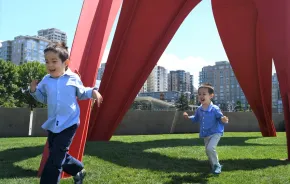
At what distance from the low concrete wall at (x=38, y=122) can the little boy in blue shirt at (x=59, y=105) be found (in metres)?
13.6

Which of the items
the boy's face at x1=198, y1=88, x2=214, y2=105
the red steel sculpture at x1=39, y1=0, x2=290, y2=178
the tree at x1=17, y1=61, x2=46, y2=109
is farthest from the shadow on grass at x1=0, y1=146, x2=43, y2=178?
the tree at x1=17, y1=61, x2=46, y2=109

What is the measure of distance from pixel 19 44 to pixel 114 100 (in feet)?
241

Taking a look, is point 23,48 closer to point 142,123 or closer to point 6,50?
point 6,50

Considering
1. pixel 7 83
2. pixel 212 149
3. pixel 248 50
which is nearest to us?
pixel 212 149

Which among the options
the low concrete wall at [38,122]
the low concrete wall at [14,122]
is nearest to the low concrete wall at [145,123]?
the low concrete wall at [38,122]

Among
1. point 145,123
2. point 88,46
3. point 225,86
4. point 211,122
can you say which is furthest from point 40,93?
point 225,86

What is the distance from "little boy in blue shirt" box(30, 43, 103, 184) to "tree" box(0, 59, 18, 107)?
34284 mm

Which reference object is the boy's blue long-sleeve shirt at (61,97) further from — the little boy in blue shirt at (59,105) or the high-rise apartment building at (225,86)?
the high-rise apartment building at (225,86)

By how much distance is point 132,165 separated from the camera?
5.74 metres

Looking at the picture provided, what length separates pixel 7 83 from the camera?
3591cm

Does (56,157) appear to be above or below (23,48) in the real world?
below

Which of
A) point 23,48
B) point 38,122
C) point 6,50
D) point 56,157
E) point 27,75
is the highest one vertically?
point 23,48

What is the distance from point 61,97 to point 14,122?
1405 centimetres

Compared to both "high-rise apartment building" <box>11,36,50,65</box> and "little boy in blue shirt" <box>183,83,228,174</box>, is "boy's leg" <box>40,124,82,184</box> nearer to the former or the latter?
"little boy in blue shirt" <box>183,83,228,174</box>
